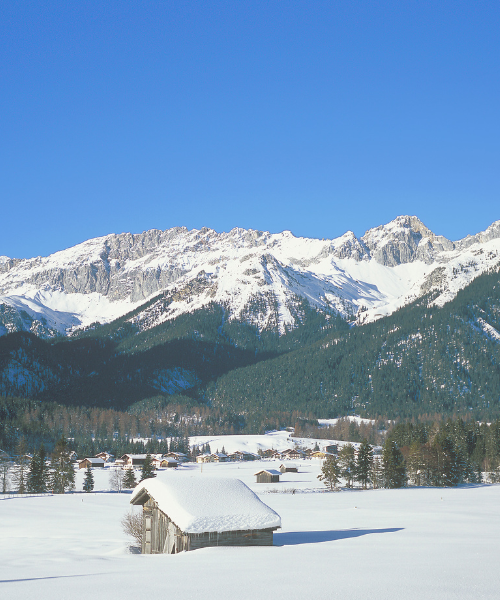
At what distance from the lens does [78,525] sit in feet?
193

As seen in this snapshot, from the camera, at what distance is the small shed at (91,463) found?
6127 inches

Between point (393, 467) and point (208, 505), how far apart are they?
268ft

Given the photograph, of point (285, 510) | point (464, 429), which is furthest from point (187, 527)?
point (464, 429)

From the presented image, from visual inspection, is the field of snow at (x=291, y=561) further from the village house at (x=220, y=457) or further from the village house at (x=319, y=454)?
the village house at (x=319, y=454)

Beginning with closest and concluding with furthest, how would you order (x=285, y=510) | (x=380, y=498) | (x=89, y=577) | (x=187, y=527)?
(x=89, y=577) < (x=187, y=527) < (x=285, y=510) < (x=380, y=498)

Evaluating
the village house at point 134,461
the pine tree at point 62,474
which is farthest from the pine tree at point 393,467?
the village house at point 134,461

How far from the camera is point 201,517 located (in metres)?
30.7

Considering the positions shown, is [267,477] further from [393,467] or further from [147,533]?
[147,533]

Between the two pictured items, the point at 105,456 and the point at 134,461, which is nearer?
the point at 134,461

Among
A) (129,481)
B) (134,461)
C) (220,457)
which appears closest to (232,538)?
(129,481)

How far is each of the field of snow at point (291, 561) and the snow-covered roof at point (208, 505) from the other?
1.72 m

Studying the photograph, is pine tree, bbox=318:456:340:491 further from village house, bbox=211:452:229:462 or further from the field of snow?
village house, bbox=211:452:229:462

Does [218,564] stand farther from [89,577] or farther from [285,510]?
[285,510]

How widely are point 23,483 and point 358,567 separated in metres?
96.0
